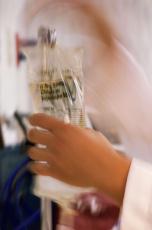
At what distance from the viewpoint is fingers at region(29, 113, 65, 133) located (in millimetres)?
430

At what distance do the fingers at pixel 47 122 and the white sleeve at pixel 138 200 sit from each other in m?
0.11

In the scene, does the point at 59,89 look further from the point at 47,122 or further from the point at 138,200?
the point at 138,200

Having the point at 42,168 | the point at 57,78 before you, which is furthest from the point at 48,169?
the point at 57,78

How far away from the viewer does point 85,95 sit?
472mm

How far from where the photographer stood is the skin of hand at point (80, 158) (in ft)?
1.28

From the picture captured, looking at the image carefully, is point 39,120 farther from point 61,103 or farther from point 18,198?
point 18,198

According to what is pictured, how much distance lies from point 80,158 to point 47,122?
0.23 ft

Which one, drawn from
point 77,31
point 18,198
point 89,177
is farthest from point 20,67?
point 89,177

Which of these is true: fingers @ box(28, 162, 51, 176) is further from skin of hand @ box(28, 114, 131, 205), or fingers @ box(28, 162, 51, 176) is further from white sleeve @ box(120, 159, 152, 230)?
white sleeve @ box(120, 159, 152, 230)

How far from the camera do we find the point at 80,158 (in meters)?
0.40

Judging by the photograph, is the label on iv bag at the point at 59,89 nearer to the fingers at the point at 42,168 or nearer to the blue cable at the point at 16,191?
the fingers at the point at 42,168

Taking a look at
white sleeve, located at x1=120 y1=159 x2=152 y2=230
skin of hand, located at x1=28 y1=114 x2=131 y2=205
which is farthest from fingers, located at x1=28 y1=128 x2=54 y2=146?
white sleeve, located at x1=120 y1=159 x2=152 y2=230

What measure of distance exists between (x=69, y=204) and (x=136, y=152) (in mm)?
127

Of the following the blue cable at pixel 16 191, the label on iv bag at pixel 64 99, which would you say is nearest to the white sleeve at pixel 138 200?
the label on iv bag at pixel 64 99
